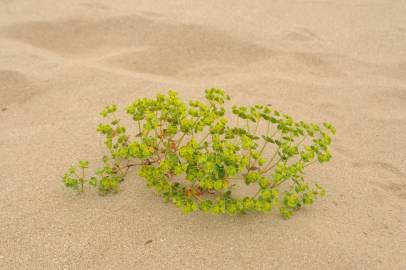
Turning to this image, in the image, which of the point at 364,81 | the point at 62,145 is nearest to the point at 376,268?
the point at 62,145

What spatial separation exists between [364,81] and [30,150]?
2.56m

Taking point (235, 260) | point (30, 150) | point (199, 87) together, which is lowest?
point (235, 260)

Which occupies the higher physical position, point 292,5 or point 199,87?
point 292,5

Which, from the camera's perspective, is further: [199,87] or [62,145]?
[199,87]

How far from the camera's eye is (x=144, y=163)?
7.43 feet

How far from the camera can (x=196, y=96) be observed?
124 inches

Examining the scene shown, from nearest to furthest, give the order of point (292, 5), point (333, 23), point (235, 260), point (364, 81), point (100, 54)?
point (235, 260)
point (364, 81)
point (100, 54)
point (333, 23)
point (292, 5)

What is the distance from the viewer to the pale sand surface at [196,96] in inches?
75.3

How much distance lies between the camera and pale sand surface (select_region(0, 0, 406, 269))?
191cm

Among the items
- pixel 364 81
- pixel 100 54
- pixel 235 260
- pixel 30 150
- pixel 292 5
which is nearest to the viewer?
pixel 235 260

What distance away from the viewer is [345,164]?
2.54 metres

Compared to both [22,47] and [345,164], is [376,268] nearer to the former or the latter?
[345,164]

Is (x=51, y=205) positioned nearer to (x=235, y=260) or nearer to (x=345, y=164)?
(x=235, y=260)

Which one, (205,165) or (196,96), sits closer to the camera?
(205,165)
